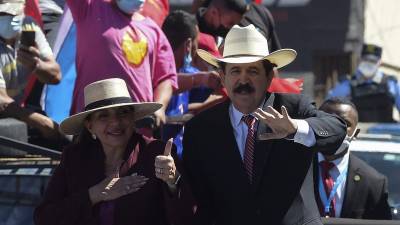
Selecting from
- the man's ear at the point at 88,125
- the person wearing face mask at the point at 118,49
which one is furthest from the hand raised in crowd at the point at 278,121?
the person wearing face mask at the point at 118,49

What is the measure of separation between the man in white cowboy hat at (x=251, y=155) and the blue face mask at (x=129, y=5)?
178 centimetres

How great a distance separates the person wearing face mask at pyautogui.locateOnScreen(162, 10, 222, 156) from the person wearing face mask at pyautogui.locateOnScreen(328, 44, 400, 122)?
4221 millimetres

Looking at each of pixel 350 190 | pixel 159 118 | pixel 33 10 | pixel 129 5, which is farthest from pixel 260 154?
pixel 33 10

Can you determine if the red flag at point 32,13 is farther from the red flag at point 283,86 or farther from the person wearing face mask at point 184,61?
the red flag at point 283,86

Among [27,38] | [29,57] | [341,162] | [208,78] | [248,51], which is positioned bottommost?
[341,162]

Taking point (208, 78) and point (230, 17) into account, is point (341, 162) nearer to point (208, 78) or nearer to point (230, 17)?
point (208, 78)

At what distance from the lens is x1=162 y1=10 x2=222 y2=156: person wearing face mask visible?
7250mm

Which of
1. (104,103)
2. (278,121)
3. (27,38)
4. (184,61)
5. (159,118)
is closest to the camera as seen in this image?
(278,121)

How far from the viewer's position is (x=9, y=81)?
270 inches

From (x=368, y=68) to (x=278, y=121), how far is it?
326 inches

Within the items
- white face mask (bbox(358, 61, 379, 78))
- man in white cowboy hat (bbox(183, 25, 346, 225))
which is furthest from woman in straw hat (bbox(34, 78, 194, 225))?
white face mask (bbox(358, 61, 379, 78))

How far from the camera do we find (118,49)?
6648 millimetres

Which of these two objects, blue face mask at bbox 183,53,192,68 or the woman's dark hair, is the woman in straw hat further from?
blue face mask at bbox 183,53,192,68

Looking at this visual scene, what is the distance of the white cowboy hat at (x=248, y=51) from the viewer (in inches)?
196
